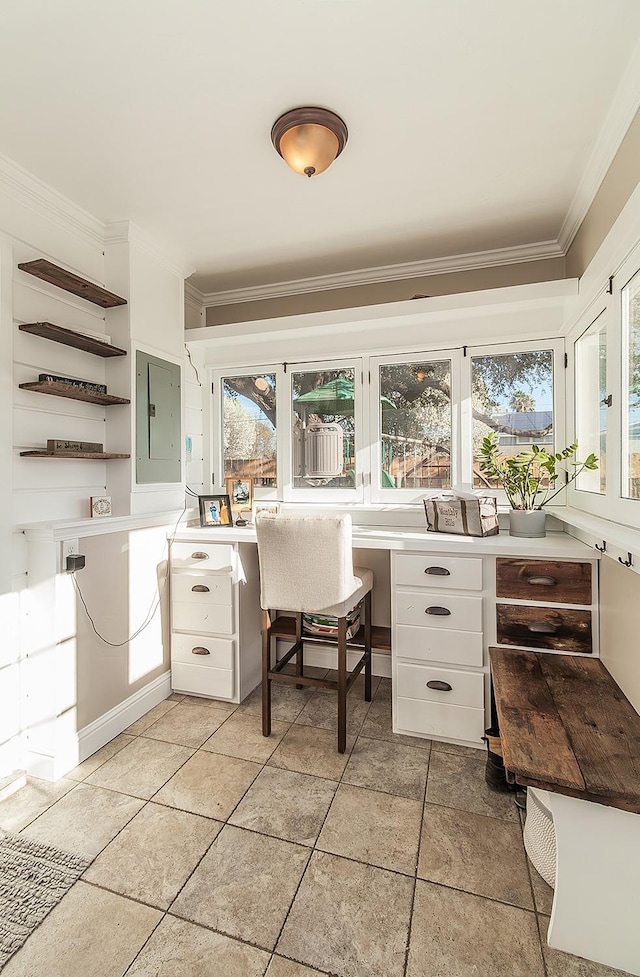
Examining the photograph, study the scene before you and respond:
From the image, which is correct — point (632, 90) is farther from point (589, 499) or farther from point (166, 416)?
point (166, 416)

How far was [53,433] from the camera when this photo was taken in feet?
7.14

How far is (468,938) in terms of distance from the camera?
49.3 inches

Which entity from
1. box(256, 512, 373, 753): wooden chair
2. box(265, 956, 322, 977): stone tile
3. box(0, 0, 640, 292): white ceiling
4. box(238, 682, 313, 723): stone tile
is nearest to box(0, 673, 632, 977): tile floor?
box(265, 956, 322, 977): stone tile

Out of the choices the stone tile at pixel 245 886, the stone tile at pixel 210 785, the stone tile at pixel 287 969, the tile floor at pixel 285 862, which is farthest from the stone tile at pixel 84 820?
the stone tile at pixel 287 969

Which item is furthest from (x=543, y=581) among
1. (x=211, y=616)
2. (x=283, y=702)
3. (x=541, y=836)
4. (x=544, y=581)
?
(x=211, y=616)

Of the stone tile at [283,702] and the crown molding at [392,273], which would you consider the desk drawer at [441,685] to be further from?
the crown molding at [392,273]

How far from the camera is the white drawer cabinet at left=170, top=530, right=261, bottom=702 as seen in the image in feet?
8.19

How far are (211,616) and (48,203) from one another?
2139 millimetres

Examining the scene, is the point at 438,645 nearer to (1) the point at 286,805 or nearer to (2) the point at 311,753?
(2) the point at 311,753

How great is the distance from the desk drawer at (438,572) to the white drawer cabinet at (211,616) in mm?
889

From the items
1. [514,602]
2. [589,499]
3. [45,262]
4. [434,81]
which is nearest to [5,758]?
[45,262]

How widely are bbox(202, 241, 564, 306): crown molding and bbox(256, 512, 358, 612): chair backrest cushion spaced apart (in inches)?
66.5

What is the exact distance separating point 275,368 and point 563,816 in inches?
103

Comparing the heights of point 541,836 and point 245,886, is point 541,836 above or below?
above
